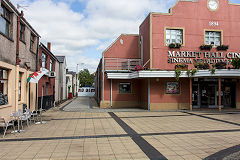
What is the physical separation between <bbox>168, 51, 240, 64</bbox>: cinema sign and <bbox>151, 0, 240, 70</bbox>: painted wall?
1.10ft

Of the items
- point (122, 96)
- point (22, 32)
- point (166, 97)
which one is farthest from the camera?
point (122, 96)

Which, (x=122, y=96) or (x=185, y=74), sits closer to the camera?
(x=185, y=74)

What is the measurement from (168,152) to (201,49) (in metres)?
13.0

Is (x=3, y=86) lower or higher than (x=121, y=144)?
higher

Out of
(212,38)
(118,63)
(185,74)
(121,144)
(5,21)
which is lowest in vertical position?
(121,144)

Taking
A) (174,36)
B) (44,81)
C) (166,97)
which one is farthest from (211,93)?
(44,81)

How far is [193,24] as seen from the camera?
16.2 meters

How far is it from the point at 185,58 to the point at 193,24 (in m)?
2.92

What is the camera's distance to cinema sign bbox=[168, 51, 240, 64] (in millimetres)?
16027

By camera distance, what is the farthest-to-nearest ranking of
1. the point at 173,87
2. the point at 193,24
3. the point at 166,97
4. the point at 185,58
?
the point at 193,24, the point at 185,58, the point at 173,87, the point at 166,97

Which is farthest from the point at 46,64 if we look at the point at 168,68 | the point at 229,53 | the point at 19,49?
the point at 229,53

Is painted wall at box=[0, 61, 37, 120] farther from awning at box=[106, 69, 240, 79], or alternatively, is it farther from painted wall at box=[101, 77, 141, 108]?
awning at box=[106, 69, 240, 79]

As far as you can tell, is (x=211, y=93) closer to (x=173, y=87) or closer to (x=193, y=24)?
(x=173, y=87)

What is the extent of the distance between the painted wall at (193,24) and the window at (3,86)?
1055 cm
